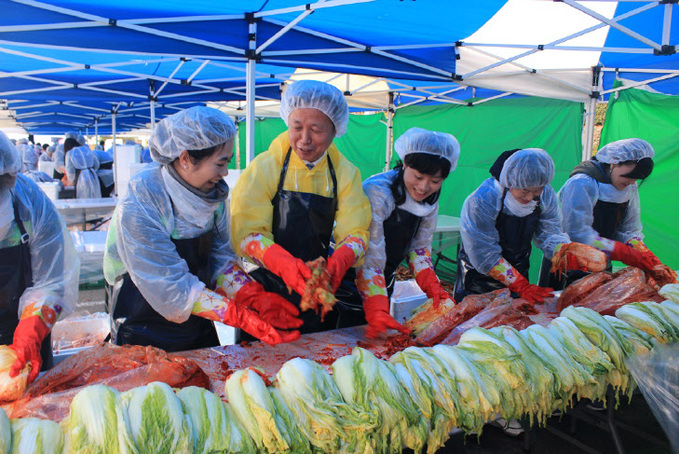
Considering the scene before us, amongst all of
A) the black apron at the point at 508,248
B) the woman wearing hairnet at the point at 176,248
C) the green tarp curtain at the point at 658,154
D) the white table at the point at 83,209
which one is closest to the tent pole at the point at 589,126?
the green tarp curtain at the point at 658,154

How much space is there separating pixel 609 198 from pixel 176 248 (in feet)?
12.0

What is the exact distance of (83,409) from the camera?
1203mm

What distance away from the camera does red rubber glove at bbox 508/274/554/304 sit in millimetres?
3089

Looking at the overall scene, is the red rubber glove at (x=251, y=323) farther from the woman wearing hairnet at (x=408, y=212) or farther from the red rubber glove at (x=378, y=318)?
the woman wearing hairnet at (x=408, y=212)

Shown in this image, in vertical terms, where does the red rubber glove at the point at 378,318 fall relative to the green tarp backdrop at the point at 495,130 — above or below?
below

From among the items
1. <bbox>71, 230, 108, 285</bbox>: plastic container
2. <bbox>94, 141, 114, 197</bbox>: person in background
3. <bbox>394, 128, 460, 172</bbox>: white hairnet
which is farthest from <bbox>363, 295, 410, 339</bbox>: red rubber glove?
<bbox>94, 141, 114, 197</bbox>: person in background

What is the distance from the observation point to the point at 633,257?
338 centimetres

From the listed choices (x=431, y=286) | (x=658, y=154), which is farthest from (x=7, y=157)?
(x=658, y=154)

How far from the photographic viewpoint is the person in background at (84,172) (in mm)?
9070

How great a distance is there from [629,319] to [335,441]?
A: 1.82 m

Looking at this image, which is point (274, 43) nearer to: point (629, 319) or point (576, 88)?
point (576, 88)

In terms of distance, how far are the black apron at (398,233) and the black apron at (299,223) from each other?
43cm

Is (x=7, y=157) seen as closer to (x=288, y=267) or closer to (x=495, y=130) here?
(x=288, y=267)

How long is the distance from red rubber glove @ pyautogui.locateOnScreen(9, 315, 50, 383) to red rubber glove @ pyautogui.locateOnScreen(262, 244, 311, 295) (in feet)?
3.24
